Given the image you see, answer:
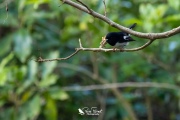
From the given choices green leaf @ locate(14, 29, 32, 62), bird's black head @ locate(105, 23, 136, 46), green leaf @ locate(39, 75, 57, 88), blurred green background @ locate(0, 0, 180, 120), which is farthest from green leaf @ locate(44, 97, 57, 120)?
bird's black head @ locate(105, 23, 136, 46)

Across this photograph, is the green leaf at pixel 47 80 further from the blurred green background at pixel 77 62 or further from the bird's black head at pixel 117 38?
the bird's black head at pixel 117 38

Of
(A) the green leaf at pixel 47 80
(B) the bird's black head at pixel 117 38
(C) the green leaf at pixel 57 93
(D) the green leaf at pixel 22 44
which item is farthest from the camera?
(D) the green leaf at pixel 22 44

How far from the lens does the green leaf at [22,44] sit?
4.39 m

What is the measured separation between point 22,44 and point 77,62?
33.3 inches

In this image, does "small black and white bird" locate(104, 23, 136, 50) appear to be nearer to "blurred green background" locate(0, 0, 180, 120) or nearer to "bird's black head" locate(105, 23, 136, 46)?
"bird's black head" locate(105, 23, 136, 46)

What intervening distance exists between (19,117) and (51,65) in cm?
55

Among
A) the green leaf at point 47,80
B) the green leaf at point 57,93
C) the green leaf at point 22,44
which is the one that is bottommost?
the green leaf at point 57,93

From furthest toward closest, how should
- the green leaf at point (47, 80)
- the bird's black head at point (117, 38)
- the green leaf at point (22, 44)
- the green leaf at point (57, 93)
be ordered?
the green leaf at point (22, 44) < the green leaf at point (57, 93) < the green leaf at point (47, 80) < the bird's black head at point (117, 38)

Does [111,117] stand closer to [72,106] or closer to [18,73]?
[72,106]

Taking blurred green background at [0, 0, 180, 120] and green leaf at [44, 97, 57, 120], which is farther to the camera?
green leaf at [44, 97, 57, 120]

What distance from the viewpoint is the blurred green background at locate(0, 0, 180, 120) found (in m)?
4.20

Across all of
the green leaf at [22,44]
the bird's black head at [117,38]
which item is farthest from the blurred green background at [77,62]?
the bird's black head at [117,38]

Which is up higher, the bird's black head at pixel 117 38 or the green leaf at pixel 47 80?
the bird's black head at pixel 117 38

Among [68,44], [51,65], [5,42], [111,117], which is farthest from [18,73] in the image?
[111,117]
